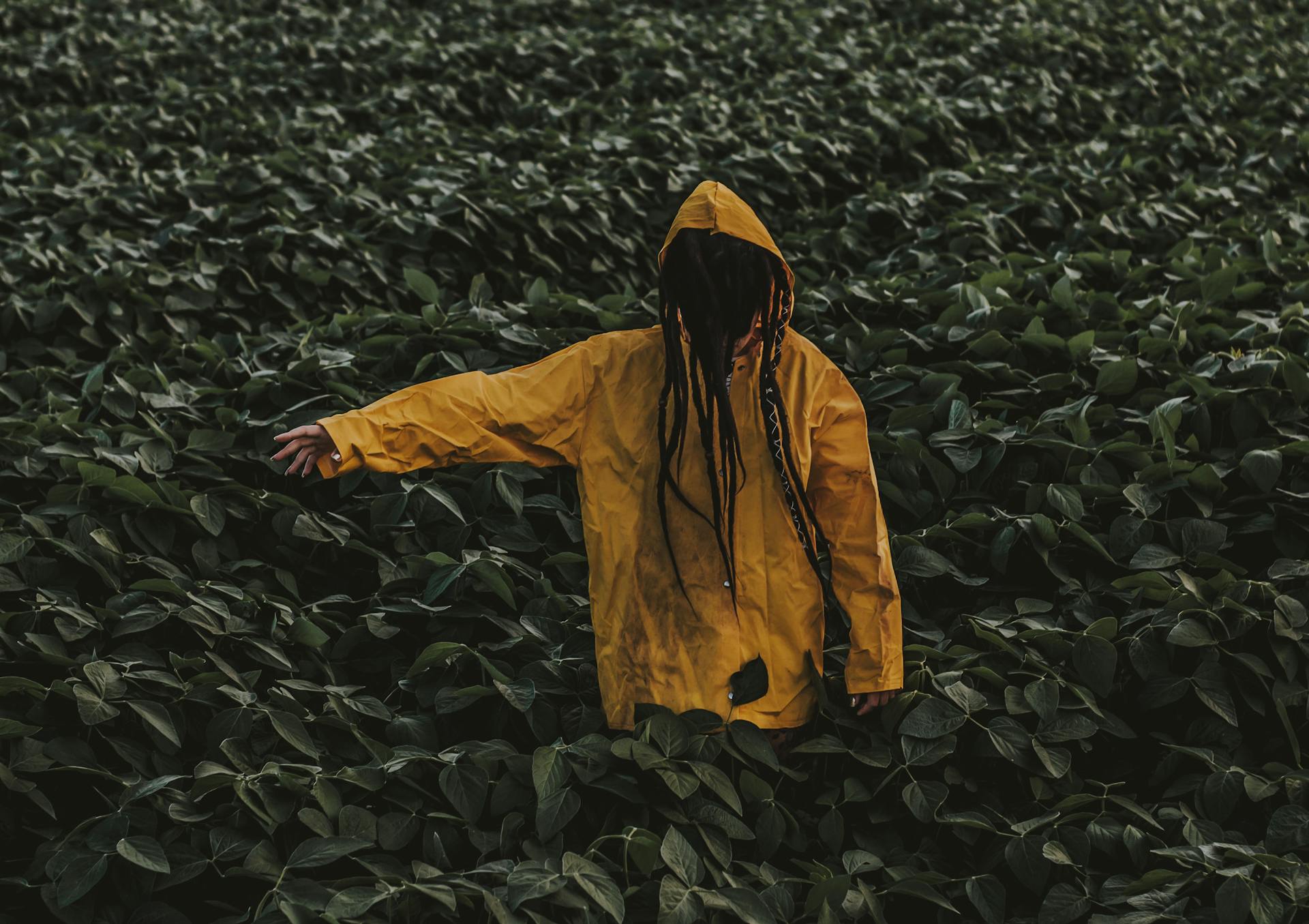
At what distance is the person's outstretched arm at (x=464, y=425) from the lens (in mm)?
2248

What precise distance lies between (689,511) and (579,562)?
93 centimetres

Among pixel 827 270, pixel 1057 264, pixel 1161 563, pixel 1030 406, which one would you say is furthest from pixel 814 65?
pixel 1161 563

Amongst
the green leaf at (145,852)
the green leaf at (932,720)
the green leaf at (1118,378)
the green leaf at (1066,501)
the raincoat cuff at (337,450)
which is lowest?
the green leaf at (145,852)

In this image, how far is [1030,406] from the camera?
12.3ft

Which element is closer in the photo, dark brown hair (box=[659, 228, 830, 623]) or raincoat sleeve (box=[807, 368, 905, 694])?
dark brown hair (box=[659, 228, 830, 623])

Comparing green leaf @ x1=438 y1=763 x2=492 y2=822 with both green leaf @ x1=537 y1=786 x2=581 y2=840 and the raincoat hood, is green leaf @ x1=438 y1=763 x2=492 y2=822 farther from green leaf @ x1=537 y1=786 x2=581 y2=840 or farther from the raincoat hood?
the raincoat hood

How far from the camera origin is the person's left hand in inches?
105

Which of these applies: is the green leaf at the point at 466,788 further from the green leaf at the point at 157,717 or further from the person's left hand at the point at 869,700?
the person's left hand at the point at 869,700

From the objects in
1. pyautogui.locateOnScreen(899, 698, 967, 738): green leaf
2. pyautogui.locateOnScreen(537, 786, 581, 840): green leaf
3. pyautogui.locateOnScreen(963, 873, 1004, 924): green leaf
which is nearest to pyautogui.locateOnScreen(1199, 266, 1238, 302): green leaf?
pyautogui.locateOnScreen(899, 698, 967, 738): green leaf

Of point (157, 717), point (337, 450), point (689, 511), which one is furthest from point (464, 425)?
point (157, 717)

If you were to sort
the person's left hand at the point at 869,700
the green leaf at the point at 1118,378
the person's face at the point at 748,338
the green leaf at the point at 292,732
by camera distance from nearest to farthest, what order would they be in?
the person's face at the point at 748,338 < the green leaf at the point at 292,732 < the person's left hand at the point at 869,700 < the green leaf at the point at 1118,378

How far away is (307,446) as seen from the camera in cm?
223

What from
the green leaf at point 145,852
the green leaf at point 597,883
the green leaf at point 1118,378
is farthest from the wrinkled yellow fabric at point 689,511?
the green leaf at point 1118,378

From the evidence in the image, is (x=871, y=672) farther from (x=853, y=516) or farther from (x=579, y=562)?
(x=579, y=562)
